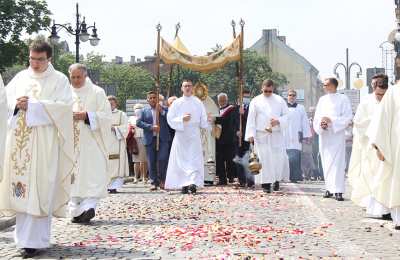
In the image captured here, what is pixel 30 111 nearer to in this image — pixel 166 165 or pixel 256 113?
pixel 256 113

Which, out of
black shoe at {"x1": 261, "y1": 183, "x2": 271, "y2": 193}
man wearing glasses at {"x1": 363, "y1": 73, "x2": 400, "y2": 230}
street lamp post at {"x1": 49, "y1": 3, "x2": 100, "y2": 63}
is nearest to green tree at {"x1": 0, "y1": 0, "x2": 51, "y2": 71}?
street lamp post at {"x1": 49, "y1": 3, "x2": 100, "y2": 63}

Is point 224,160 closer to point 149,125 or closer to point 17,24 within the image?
point 149,125

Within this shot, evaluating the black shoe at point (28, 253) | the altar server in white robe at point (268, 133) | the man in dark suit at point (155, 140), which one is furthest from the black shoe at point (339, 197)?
the black shoe at point (28, 253)

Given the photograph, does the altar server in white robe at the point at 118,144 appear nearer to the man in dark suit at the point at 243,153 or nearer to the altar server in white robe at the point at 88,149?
the man in dark suit at the point at 243,153

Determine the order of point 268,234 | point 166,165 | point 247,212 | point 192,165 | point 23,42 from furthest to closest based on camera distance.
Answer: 1. point 23,42
2. point 166,165
3. point 192,165
4. point 247,212
5. point 268,234

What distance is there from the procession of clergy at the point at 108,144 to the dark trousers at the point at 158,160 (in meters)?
0.02

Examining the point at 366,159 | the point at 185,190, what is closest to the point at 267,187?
the point at 185,190

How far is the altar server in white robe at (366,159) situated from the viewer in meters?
11.1

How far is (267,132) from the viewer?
53.7 ft

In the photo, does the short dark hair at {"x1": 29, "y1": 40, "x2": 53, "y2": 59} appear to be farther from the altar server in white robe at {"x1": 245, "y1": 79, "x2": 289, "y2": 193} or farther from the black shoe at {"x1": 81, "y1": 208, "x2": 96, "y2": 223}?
the altar server in white robe at {"x1": 245, "y1": 79, "x2": 289, "y2": 193}

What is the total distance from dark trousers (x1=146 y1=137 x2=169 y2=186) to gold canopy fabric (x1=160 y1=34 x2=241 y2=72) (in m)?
2.30

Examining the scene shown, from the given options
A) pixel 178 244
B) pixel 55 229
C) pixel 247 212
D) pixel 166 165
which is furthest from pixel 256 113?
pixel 178 244

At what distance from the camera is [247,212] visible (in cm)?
1199

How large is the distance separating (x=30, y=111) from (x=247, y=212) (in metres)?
4.65
